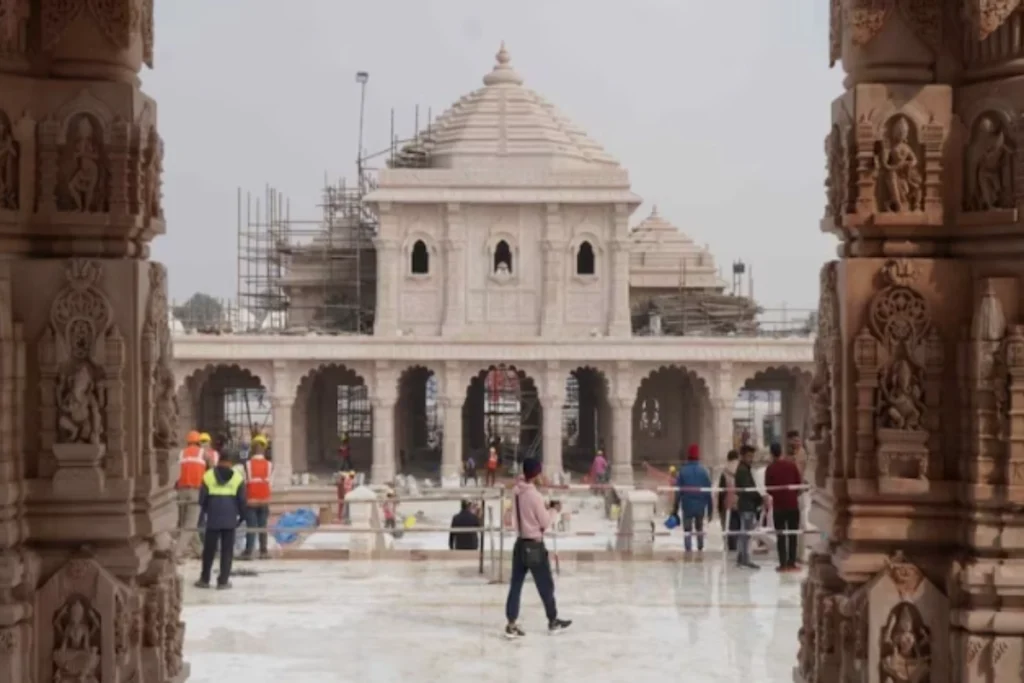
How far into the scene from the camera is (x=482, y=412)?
40.9 m

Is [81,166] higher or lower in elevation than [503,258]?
lower

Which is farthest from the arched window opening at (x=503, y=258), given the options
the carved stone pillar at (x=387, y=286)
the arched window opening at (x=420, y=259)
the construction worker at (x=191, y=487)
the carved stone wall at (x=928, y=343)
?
the carved stone wall at (x=928, y=343)

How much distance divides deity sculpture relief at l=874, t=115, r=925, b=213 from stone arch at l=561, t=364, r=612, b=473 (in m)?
31.4

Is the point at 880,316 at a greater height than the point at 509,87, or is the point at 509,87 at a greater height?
the point at 509,87

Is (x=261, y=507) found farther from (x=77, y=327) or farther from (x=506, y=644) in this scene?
(x=77, y=327)

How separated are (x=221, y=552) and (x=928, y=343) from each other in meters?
7.40

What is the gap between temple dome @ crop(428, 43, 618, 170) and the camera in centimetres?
3969

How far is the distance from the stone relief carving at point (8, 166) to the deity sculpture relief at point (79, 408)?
661 mm

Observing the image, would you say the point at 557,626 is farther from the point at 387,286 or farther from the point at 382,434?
the point at 387,286

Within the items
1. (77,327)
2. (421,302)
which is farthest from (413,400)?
(77,327)

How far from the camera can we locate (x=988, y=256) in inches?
213

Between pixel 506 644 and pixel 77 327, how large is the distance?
15.4 feet

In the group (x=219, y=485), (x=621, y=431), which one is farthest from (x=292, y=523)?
(x=621, y=431)

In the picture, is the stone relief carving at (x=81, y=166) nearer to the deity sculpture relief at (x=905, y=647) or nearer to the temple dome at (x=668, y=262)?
the deity sculpture relief at (x=905, y=647)
